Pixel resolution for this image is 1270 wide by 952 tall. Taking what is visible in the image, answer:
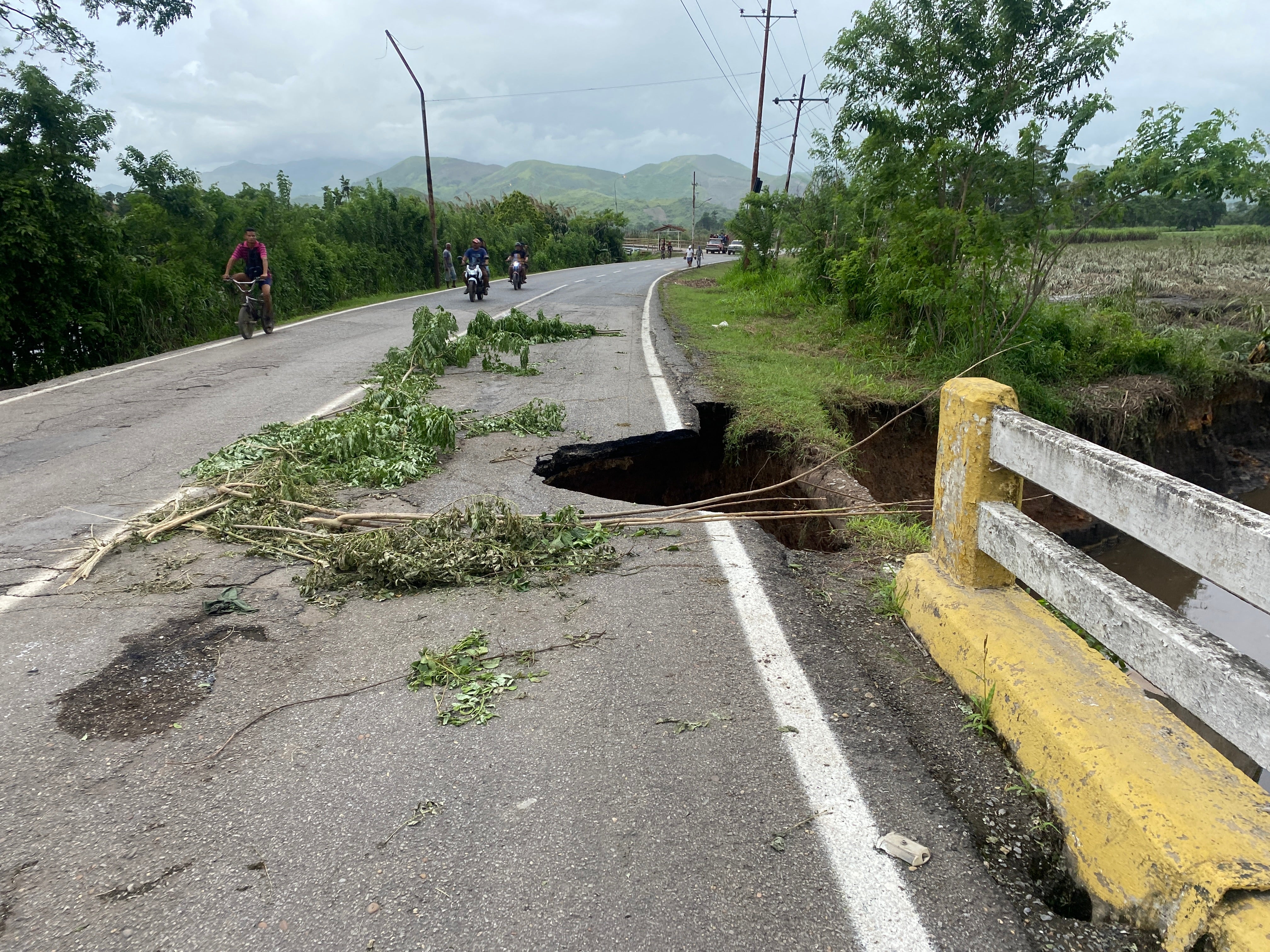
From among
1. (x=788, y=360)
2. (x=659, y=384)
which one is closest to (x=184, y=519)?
(x=659, y=384)

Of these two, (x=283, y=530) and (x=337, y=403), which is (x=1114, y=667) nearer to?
(x=283, y=530)

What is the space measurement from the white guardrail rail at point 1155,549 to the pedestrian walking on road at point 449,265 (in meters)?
29.9

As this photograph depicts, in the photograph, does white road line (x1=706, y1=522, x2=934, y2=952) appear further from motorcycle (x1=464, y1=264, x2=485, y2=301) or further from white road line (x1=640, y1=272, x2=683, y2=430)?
motorcycle (x1=464, y1=264, x2=485, y2=301)

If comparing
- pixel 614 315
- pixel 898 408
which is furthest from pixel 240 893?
pixel 614 315

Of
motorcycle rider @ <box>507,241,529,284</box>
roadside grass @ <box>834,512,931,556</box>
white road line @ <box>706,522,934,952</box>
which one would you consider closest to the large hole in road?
roadside grass @ <box>834,512,931,556</box>

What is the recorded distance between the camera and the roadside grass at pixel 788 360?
7.52 metres

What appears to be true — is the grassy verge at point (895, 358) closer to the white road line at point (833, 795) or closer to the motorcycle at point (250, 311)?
the white road line at point (833, 795)

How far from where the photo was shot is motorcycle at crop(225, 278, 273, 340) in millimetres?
14031

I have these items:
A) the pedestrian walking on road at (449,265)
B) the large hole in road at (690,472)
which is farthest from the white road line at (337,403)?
the pedestrian walking on road at (449,265)

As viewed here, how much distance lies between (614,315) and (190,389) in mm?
10028

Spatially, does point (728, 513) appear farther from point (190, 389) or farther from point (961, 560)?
point (190, 389)

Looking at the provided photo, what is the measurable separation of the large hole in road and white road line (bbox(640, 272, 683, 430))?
226mm

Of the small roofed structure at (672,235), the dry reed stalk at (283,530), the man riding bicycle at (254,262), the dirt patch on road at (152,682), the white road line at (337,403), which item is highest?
the small roofed structure at (672,235)

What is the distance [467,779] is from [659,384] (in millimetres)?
7003
